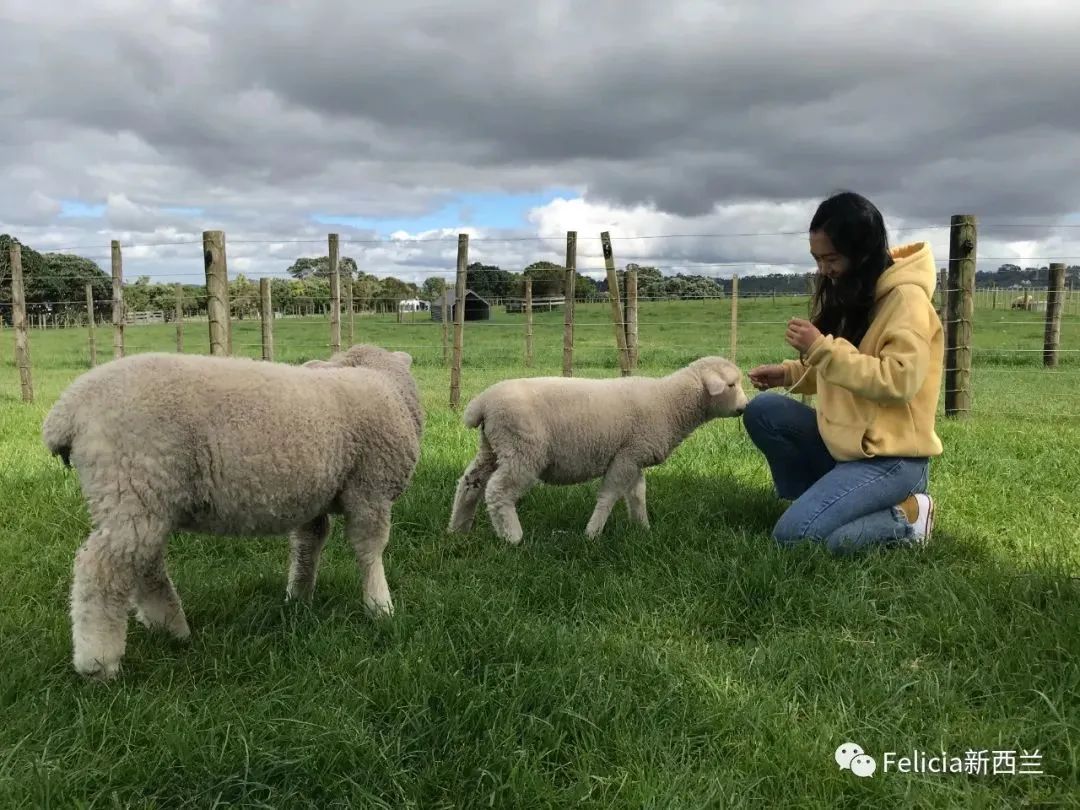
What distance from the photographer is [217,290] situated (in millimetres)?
7066

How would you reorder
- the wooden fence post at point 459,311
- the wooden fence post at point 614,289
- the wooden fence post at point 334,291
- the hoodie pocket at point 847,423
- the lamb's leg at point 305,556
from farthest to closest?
1. the wooden fence post at point 459,311
2. the wooden fence post at point 614,289
3. the wooden fence post at point 334,291
4. the hoodie pocket at point 847,423
5. the lamb's leg at point 305,556

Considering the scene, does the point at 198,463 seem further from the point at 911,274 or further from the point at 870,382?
the point at 911,274

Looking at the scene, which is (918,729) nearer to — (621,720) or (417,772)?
(621,720)

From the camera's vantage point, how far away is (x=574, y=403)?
4.66m

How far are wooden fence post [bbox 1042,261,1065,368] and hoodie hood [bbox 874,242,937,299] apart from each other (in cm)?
1207

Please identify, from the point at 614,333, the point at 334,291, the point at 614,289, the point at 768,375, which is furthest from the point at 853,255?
the point at 614,333

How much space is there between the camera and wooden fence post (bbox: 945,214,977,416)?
848 cm

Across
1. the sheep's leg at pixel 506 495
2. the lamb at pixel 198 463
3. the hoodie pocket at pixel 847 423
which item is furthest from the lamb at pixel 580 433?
the lamb at pixel 198 463

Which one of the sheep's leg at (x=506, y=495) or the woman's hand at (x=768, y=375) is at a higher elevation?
the woman's hand at (x=768, y=375)

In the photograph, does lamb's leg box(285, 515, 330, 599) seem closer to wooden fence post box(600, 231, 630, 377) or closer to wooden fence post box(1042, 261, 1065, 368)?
wooden fence post box(600, 231, 630, 377)

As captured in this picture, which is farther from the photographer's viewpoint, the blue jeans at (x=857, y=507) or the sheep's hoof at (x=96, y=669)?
the blue jeans at (x=857, y=507)

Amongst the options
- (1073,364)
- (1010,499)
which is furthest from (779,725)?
(1073,364)

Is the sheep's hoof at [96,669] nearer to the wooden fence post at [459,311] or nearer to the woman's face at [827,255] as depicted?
the woman's face at [827,255]

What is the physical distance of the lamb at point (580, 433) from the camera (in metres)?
4.46
